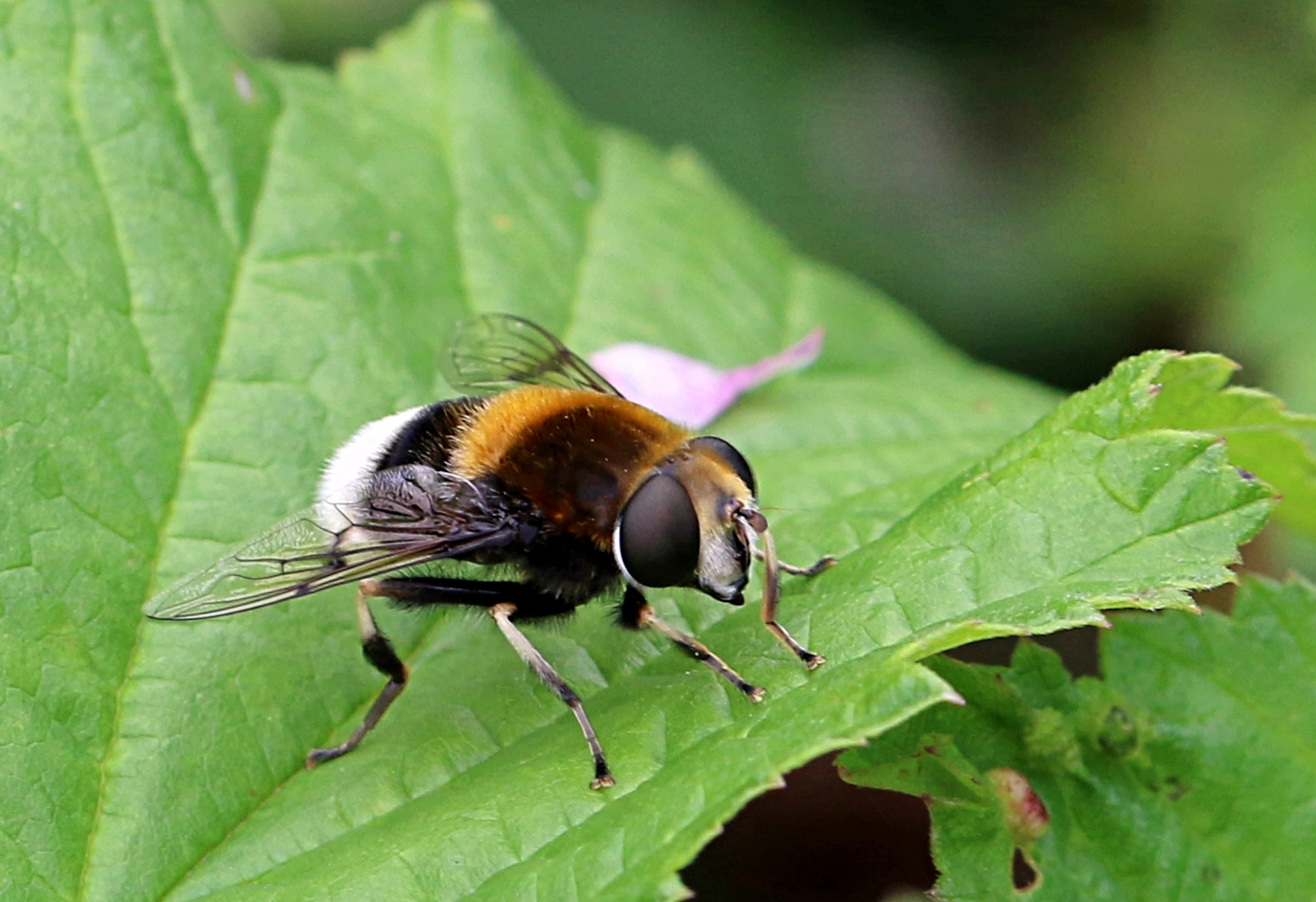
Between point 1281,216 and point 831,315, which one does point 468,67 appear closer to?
point 831,315

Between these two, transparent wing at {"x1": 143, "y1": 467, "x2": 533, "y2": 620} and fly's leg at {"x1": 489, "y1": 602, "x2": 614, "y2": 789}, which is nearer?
fly's leg at {"x1": 489, "y1": 602, "x2": 614, "y2": 789}

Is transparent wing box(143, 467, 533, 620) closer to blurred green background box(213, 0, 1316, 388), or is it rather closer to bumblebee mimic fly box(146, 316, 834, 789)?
bumblebee mimic fly box(146, 316, 834, 789)

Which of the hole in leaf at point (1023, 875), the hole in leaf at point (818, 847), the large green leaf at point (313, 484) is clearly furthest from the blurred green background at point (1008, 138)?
the hole in leaf at point (1023, 875)

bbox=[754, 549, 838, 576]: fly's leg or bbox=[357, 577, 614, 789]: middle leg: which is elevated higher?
bbox=[754, 549, 838, 576]: fly's leg

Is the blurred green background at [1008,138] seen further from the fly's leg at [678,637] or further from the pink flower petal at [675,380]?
the fly's leg at [678,637]

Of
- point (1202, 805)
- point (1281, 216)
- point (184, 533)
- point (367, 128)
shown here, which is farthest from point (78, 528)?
point (1281, 216)

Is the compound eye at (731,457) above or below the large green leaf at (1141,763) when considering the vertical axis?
above

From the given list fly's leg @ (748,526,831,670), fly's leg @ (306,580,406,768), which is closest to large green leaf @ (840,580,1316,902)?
fly's leg @ (748,526,831,670)
